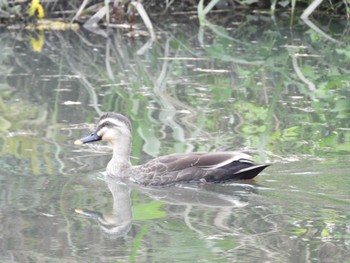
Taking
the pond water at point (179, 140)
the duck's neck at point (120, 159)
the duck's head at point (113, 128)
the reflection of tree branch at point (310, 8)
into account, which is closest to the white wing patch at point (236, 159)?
the pond water at point (179, 140)

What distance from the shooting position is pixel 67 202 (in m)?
7.83


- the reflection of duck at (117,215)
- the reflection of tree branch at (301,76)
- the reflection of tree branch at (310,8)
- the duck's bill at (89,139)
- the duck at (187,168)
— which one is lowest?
the reflection of duck at (117,215)

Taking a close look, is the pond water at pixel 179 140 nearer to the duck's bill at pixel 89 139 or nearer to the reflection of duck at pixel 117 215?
the reflection of duck at pixel 117 215

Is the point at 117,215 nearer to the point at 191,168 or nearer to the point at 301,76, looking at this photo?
the point at 191,168

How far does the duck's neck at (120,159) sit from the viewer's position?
8688 millimetres

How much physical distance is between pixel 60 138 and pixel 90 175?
1.19 m

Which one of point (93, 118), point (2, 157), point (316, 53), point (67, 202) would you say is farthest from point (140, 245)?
point (316, 53)

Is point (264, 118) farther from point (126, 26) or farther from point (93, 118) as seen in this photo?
point (126, 26)

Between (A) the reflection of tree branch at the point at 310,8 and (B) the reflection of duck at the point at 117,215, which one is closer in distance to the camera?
(B) the reflection of duck at the point at 117,215

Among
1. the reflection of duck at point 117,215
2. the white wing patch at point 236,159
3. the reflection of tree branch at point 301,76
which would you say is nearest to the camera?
the reflection of duck at point 117,215

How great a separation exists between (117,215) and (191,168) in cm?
111

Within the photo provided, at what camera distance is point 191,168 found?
8.48m

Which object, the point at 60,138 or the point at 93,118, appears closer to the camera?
the point at 60,138

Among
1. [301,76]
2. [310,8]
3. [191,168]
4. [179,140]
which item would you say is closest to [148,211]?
Answer: [191,168]
